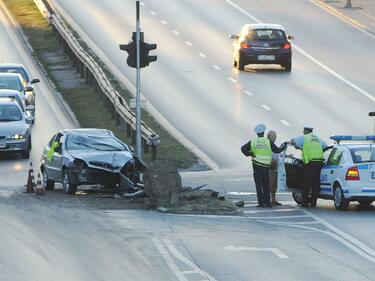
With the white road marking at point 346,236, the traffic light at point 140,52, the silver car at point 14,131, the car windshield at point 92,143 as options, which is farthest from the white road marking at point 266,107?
the white road marking at point 346,236

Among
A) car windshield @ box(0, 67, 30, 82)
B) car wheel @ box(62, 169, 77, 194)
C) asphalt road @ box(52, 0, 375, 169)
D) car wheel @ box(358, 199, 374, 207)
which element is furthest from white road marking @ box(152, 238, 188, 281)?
car windshield @ box(0, 67, 30, 82)

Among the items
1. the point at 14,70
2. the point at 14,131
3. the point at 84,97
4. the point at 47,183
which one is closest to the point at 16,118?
the point at 14,131

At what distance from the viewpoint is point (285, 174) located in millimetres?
27109

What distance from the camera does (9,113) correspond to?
38.8 metres

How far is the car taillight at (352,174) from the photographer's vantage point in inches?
993

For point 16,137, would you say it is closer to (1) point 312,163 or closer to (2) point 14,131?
(2) point 14,131

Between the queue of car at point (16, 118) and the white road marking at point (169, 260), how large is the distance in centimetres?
1656

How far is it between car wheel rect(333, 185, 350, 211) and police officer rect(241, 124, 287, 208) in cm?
125

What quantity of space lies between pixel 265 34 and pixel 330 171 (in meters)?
27.7

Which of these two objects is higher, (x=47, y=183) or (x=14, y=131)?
(x=47, y=183)

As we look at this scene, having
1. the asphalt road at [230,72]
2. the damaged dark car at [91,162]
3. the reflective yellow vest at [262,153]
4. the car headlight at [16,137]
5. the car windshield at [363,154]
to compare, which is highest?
the car windshield at [363,154]

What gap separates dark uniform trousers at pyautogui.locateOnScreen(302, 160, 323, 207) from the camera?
26.4 meters

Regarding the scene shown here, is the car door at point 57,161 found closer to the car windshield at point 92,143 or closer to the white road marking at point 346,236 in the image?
the car windshield at point 92,143

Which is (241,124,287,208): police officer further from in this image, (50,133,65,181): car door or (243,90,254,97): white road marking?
(243,90,254,97): white road marking
